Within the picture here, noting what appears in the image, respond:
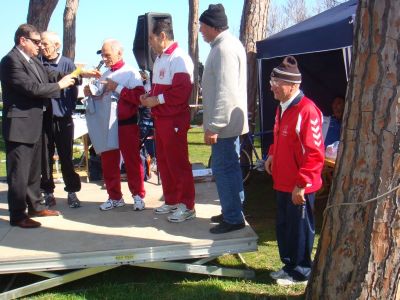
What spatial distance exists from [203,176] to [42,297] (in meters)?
2.81

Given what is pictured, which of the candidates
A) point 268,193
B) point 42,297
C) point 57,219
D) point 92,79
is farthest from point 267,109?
point 42,297

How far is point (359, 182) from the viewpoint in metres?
2.49

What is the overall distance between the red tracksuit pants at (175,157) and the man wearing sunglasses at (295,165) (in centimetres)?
87

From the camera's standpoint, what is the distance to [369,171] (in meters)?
2.44

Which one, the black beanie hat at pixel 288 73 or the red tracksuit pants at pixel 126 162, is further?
the red tracksuit pants at pixel 126 162

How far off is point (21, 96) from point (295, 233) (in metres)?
2.52

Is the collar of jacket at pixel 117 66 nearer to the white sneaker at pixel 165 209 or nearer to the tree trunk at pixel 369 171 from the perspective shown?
the white sneaker at pixel 165 209

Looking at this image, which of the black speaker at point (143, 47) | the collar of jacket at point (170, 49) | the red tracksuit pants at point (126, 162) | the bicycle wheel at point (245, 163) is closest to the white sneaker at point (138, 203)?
the red tracksuit pants at point (126, 162)

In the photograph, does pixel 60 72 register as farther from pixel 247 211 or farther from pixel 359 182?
pixel 359 182

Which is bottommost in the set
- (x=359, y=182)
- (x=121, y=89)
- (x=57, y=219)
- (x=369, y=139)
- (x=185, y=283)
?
(x=185, y=283)

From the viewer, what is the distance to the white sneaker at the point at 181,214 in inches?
165

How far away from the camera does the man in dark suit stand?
13.1 ft

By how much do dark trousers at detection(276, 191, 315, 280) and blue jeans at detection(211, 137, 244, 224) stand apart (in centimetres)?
43

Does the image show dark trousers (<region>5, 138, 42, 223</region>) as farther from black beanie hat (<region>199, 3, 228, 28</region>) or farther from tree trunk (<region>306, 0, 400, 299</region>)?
tree trunk (<region>306, 0, 400, 299</region>)
